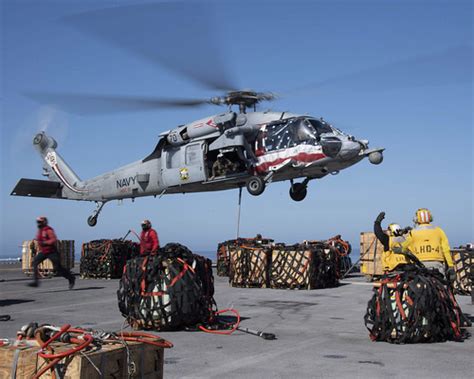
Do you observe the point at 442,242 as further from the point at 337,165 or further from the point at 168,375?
the point at 337,165

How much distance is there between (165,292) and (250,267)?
30.1ft

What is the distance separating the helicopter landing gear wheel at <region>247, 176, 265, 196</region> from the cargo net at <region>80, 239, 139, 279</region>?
560 centimetres

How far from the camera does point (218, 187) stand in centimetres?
2400

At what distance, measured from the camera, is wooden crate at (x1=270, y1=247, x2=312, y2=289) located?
17656 millimetres

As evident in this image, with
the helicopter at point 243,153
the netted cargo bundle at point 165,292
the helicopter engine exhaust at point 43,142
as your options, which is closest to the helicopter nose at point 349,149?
the helicopter at point 243,153

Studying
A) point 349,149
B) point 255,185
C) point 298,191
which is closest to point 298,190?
point 298,191

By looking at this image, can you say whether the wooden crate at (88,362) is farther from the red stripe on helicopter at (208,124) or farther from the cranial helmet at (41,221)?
the red stripe on helicopter at (208,124)

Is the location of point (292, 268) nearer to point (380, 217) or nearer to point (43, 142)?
A: point (380, 217)

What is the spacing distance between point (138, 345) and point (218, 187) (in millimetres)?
19234

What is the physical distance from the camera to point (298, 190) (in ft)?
75.7

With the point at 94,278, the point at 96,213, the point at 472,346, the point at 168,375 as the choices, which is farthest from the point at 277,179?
the point at 168,375

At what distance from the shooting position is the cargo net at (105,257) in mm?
22781

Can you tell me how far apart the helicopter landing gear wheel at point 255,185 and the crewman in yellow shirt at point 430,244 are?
12364mm

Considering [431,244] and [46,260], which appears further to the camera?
[46,260]
